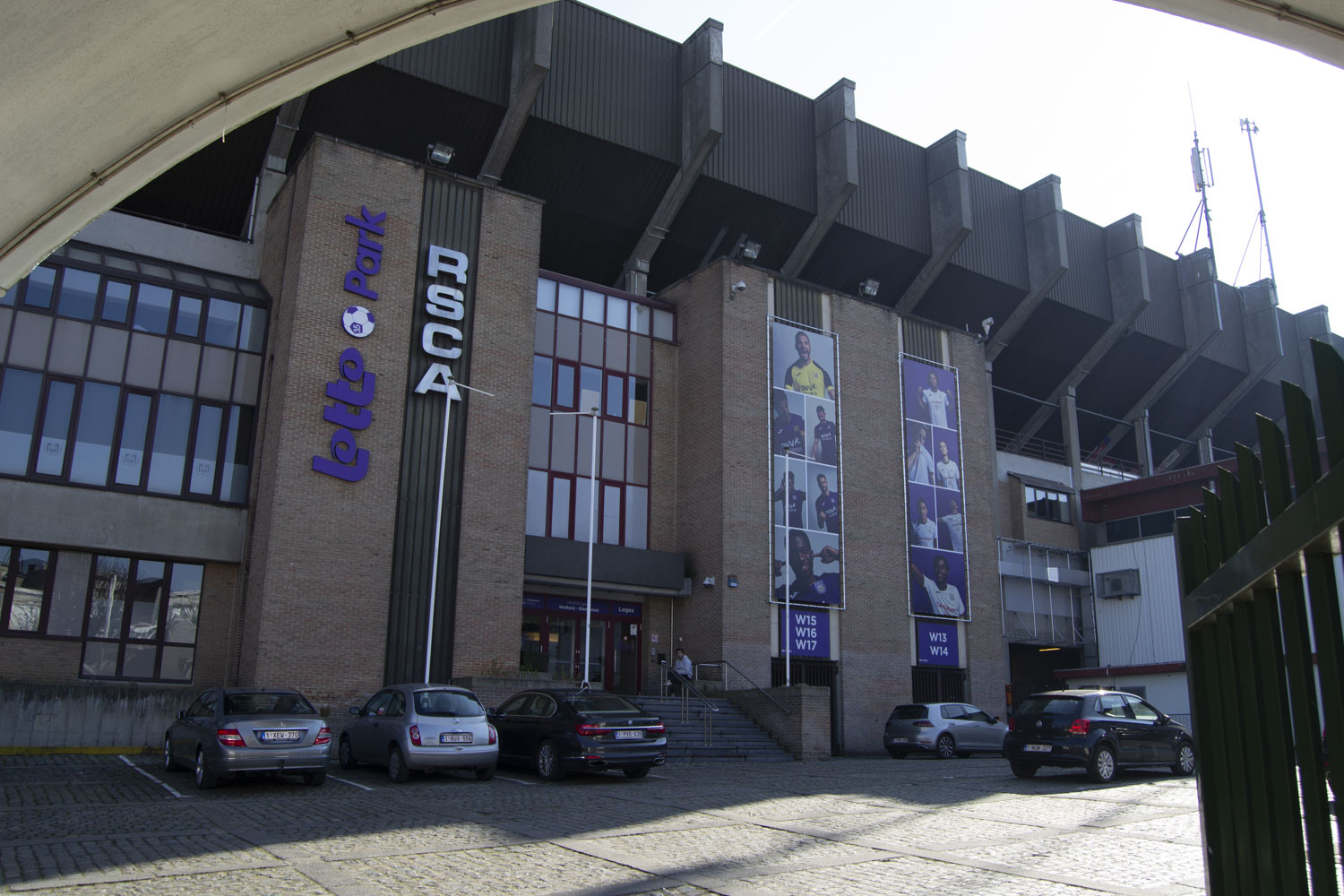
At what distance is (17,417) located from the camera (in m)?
23.0

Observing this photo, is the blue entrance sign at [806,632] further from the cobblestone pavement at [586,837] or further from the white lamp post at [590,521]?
the cobblestone pavement at [586,837]

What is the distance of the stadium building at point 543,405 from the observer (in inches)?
931

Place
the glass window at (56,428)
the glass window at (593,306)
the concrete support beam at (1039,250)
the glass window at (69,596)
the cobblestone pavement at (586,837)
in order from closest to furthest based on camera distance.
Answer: the cobblestone pavement at (586,837) < the glass window at (69,596) < the glass window at (56,428) < the glass window at (593,306) < the concrete support beam at (1039,250)

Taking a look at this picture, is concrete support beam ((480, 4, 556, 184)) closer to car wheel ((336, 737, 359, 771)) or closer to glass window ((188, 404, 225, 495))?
glass window ((188, 404, 225, 495))

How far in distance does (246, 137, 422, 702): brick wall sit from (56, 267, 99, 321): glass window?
159 inches

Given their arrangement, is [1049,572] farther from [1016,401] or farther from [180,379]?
[180,379]

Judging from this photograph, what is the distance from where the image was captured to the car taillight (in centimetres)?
1631

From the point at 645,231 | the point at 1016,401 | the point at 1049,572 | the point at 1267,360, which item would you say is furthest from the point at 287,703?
the point at 1267,360

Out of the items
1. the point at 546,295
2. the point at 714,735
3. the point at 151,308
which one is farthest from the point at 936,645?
the point at 151,308

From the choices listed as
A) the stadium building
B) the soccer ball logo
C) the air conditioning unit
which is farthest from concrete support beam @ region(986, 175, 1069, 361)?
the soccer ball logo

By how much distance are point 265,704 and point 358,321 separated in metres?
12.4

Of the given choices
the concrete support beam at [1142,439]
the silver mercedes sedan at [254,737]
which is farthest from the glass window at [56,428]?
the concrete support beam at [1142,439]

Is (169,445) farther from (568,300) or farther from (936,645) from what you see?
(936,645)

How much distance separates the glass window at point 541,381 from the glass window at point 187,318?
8785mm
